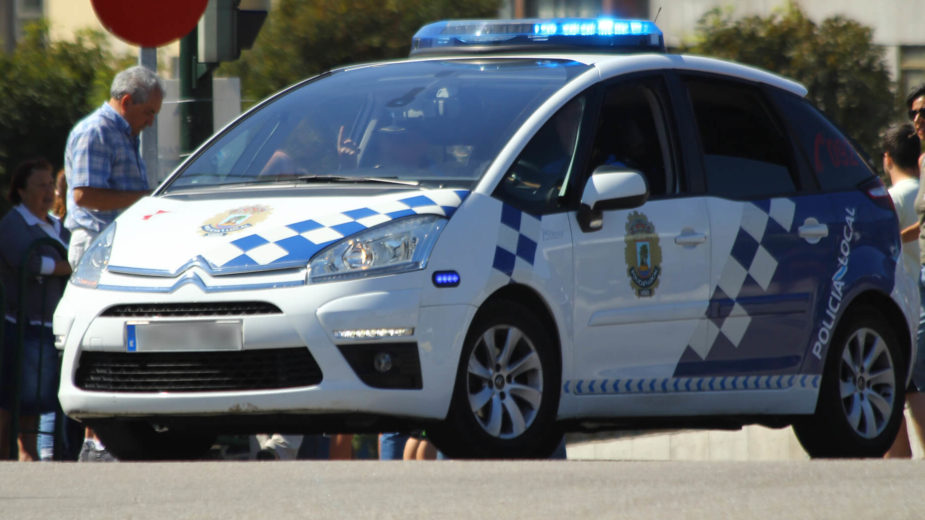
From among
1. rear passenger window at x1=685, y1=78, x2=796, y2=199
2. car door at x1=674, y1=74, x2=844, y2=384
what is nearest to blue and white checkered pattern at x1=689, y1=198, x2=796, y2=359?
car door at x1=674, y1=74, x2=844, y2=384

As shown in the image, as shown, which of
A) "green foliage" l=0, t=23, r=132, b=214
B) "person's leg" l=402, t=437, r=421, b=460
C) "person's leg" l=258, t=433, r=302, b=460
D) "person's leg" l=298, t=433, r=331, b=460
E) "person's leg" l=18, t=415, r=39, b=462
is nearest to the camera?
"person's leg" l=18, t=415, r=39, b=462

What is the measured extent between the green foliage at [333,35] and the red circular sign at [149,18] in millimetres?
21941

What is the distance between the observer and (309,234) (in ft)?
20.7

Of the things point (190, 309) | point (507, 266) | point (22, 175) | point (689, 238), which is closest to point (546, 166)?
point (507, 266)

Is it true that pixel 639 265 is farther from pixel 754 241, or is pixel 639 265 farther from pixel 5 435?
pixel 5 435

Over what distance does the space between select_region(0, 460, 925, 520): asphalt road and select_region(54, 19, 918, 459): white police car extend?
1.31 ft

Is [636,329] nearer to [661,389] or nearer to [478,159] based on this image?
[661,389]

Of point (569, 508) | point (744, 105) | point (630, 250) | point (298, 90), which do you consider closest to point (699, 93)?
point (744, 105)

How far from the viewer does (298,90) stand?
7.80 metres

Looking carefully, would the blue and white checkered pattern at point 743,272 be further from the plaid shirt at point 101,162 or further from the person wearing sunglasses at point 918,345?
the plaid shirt at point 101,162

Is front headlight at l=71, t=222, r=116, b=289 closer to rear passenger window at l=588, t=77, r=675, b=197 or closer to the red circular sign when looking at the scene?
rear passenger window at l=588, t=77, r=675, b=197

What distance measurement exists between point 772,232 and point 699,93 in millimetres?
640

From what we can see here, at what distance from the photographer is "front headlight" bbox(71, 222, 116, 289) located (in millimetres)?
6648

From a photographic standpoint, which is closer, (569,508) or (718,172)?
(569,508)
